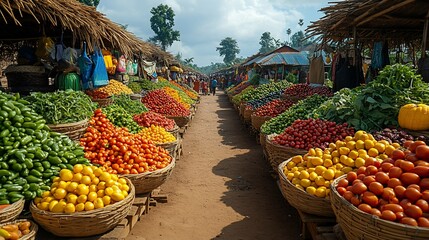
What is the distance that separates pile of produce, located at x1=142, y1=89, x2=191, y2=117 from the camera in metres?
9.26

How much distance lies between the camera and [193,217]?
15.0 ft

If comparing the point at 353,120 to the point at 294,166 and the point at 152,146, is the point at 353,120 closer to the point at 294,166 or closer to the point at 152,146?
the point at 294,166

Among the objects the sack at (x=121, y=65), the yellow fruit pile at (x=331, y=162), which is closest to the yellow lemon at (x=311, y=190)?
the yellow fruit pile at (x=331, y=162)

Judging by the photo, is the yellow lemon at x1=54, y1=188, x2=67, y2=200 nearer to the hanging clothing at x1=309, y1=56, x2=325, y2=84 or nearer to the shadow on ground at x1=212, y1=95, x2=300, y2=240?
the shadow on ground at x1=212, y1=95, x2=300, y2=240

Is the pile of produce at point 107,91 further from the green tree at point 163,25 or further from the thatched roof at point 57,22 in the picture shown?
the green tree at point 163,25

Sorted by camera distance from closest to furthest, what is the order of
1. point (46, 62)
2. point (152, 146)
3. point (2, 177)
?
point (2, 177)
point (152, 146)
point (46, 62)

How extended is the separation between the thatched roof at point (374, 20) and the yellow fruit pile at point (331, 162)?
300 cm

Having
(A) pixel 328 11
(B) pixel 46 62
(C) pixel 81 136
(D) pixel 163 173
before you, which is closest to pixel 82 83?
(B) pixel 46 62

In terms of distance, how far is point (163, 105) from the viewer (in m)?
9.61

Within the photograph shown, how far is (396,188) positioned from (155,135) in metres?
4.25

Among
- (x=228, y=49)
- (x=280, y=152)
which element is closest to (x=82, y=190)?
(x=280, y=152)

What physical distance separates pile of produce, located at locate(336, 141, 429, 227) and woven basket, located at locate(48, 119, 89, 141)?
3.88 m

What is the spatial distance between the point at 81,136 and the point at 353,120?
4.57 metres

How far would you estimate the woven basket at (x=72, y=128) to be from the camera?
15.3 feet
